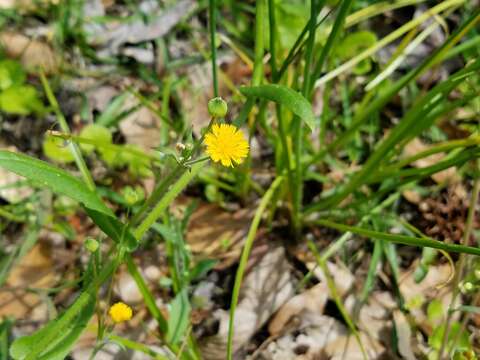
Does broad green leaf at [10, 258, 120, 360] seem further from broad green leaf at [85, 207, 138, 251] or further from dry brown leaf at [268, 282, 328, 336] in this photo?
dry brown leaf at [268, 282, 328, 336]

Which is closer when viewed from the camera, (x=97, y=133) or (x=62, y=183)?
(x=62, y=183)

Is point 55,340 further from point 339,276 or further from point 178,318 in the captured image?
point 339,276

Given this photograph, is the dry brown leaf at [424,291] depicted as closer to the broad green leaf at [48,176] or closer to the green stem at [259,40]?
the green stem at [259,40]

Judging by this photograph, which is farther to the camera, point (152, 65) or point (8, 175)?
point (152, 65)

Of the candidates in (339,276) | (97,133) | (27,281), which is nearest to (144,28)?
(97,133)

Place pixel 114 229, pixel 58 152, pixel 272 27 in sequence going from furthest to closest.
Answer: pixel 58 152, pixel 272 27, pixel 114 229

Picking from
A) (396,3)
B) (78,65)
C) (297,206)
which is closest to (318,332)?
(297,206)

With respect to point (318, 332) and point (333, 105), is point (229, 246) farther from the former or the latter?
point (333, 105)

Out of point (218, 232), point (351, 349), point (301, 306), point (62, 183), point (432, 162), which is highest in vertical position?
point (432, 162)
